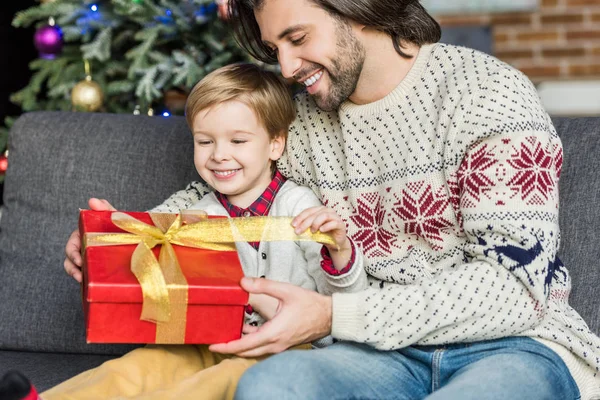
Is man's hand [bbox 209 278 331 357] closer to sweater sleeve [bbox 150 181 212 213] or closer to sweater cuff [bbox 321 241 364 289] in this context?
sweater cuff [bbox 321 241 364 289]

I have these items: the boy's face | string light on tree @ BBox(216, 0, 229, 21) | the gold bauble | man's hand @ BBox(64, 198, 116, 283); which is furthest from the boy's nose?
the gold bauble

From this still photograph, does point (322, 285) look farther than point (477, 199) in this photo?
Yes

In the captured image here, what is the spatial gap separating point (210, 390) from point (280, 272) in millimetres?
347

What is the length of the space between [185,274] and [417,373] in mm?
496

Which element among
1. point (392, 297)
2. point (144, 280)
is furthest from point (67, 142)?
point (392, 297)

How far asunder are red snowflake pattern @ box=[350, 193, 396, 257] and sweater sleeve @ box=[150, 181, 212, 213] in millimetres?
409

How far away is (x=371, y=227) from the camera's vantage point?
6.11 ft

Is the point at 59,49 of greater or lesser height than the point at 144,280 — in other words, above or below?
above

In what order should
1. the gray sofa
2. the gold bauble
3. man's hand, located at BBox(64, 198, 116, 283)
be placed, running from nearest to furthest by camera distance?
1. man's hand, located at BBox(64, 198, 116, 283)
2. the gray sofa
3. the gold bauble

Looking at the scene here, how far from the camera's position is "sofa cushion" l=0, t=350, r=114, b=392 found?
6.55 ft

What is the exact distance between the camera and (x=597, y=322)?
72.4 inches

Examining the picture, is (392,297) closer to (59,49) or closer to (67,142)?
(67,142)

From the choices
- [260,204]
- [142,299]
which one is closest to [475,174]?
[260,204]

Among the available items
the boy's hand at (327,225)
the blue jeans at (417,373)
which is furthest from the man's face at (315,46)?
the blue jeans at (417,373)
